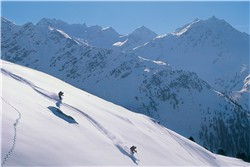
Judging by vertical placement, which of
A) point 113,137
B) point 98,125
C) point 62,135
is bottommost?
point 62,135

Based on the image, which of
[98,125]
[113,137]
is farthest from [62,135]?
[98,125]

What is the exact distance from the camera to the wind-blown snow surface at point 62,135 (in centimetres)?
1805

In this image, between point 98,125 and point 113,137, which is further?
point 98,125

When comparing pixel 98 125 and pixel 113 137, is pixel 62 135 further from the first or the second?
pixel 98 125

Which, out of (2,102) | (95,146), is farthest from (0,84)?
(95,146)

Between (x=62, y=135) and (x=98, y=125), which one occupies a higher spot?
(x=98, y=125)

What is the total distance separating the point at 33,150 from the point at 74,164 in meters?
2.18

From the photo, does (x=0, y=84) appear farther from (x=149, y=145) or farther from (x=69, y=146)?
(x=149, y=145)

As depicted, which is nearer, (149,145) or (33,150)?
(33,150)

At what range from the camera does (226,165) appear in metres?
49.6

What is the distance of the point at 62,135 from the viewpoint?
74.0 feet

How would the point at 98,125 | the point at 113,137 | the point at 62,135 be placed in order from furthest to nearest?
the point at 98,125 → the point at 113,137 → the point at 62,135

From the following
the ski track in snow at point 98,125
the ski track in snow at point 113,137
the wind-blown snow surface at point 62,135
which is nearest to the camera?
the wind-blown snow surface at point 62,135

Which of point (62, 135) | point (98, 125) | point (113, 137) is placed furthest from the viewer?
point (98, 125)
